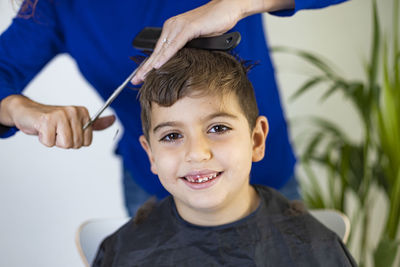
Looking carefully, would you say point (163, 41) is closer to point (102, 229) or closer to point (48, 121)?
point (48, 121)

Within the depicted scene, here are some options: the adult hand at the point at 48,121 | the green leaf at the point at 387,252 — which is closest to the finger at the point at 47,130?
the adult hand at the point at 48,121

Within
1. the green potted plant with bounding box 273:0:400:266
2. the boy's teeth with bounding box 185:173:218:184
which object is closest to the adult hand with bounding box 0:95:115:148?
the boy's teeth with bounding box 185:173:218:184

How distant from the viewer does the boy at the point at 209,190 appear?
0.87 m

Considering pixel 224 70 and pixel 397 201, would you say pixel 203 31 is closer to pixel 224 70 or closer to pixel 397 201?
pixel 224 70

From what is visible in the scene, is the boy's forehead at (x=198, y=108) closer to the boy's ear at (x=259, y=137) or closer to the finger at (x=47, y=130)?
the boy's ear at (x=259, y=137)

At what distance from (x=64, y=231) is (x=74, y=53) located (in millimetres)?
455

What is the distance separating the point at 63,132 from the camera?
2.62ft

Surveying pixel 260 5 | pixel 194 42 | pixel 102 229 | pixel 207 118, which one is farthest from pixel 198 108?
pixel 102 229

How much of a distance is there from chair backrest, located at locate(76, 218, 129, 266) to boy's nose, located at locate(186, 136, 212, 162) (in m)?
0.36

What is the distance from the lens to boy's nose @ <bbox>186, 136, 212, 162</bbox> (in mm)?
845

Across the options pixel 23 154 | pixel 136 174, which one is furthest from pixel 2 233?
pixel 136 174

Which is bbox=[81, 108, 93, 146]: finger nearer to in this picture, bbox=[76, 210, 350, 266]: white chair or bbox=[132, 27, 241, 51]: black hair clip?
bbox=[132, 27, 241, 51]: black hair clip

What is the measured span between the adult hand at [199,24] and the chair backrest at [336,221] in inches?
20.8

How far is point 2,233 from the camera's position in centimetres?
85
